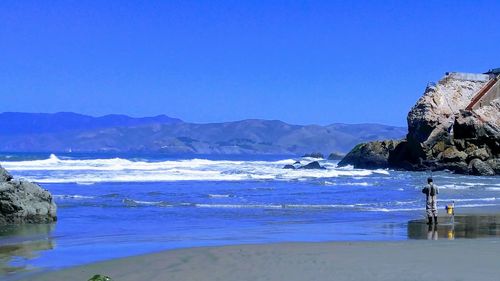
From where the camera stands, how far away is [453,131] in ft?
179

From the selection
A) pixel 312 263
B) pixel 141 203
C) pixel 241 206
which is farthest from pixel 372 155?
pixel 312 263

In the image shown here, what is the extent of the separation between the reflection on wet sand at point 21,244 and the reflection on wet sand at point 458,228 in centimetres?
758

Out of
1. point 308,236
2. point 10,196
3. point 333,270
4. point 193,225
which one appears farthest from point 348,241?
point 10,196

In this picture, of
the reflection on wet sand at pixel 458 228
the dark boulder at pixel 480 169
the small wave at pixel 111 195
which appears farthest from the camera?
the dark boulder at pixel 480 169

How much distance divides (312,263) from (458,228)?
6.73 metres

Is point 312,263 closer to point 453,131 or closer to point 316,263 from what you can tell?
point 316,263

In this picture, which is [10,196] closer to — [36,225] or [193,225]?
[36,225]

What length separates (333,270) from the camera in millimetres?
9703

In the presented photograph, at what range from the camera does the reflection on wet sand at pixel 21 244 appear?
1055 cm

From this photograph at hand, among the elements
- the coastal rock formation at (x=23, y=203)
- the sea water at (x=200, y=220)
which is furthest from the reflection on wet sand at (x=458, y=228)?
the coastal rock formation at (x=23, y=203)

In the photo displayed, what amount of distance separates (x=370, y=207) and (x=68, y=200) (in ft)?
34.0

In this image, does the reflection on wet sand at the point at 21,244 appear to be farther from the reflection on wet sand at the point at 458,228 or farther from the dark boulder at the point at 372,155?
the dark boulder at the point at 372,155

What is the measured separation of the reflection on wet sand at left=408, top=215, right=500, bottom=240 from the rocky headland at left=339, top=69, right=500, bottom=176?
104 feet

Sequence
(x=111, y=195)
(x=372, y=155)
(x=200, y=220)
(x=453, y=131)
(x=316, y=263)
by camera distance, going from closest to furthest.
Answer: (x=316, y=263), (x=200, y=220), (x=111, y=195), (x=453, y=131), (x=372, y=155)
